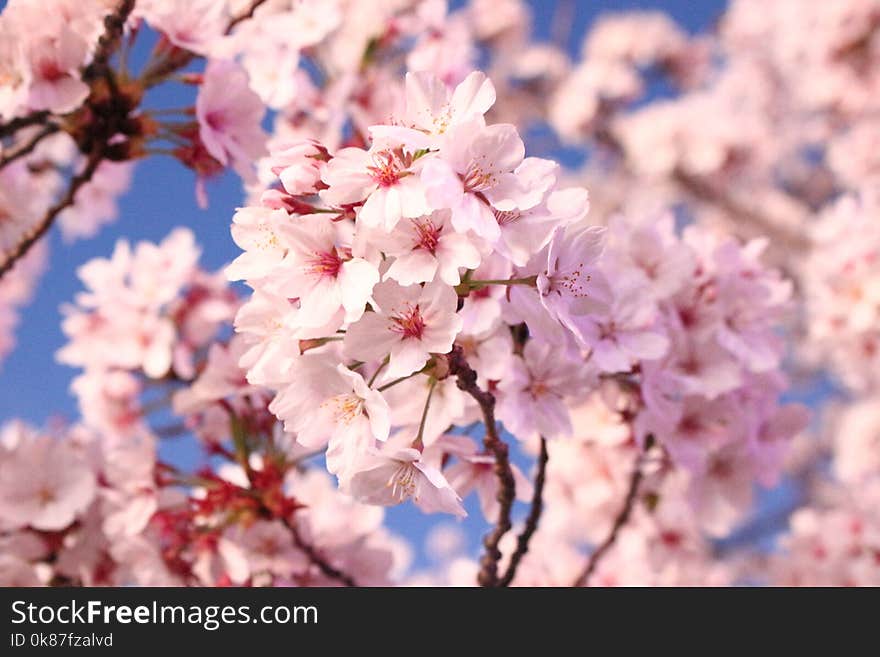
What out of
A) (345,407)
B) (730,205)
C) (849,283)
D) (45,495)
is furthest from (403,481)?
(730,205)

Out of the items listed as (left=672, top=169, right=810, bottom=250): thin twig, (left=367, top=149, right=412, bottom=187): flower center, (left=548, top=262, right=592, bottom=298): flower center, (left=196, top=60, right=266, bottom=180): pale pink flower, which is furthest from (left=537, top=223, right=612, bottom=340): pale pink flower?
(left=672, top=169, right=810, bottom=250): thin twig

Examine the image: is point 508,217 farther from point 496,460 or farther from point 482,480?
point 482,480

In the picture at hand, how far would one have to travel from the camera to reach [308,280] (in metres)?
1.07

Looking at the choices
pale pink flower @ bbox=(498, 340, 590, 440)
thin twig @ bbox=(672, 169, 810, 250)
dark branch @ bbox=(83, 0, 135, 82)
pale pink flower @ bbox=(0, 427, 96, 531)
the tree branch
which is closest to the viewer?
the tree branch

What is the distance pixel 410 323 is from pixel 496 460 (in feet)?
1.07

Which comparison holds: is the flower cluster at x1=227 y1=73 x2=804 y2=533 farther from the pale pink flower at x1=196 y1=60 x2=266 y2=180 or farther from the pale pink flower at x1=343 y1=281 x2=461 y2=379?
the pale pink flower at x1=196 y1=60 x2=266 y2=180

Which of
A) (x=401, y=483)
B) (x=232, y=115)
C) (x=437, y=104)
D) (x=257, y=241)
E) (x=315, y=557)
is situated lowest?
(x=401, y=483)

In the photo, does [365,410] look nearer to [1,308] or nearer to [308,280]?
[308,280]

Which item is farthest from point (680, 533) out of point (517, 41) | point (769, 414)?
point (517, 41)

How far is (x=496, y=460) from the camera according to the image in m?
1.27

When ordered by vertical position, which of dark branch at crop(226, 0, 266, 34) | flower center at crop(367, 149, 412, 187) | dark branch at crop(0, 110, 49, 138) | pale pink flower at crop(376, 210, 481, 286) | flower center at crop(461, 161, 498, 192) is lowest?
pale pink flower at crop(376, 210, 481, 286)

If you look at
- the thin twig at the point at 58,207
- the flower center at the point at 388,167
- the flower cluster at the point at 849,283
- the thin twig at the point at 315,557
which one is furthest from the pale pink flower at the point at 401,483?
the flower cluster at the point at 849,283

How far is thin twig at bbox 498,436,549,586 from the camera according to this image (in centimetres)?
138

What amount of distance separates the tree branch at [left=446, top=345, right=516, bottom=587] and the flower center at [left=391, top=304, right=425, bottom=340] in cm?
6
